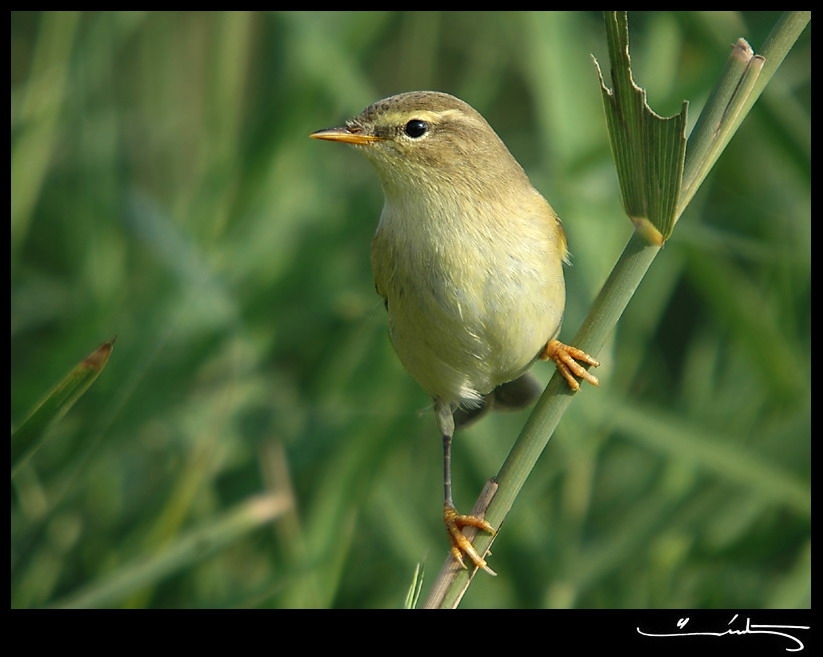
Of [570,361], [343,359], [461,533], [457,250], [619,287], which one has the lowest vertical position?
[343,359]

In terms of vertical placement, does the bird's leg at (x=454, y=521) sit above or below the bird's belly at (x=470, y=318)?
below

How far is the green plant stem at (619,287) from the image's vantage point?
1665 millimetres

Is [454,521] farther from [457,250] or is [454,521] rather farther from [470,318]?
[457,250]

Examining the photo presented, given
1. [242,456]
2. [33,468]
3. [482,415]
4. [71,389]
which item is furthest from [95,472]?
[71,389]

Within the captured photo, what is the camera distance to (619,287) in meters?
1.76

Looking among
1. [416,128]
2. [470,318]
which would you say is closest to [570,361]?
[470,318]

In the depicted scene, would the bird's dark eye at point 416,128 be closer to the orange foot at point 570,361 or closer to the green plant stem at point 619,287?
the orange foot at point 570,361

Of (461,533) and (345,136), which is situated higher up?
(345,136)

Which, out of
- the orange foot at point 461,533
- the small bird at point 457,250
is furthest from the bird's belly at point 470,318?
the orange foot at point 461,533

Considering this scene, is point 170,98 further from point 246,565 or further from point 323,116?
point 246,565

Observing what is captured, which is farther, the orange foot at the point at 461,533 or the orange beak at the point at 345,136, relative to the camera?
the orange beak at the point at 345,136

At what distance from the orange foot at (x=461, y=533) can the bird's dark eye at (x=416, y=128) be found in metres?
0.97

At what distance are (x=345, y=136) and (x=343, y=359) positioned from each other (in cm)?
112

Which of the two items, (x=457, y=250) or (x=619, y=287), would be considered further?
(x=457, y=250)
